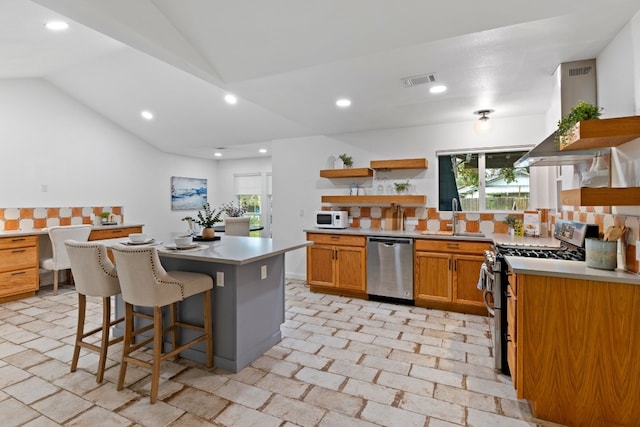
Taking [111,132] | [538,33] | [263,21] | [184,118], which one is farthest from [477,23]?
[111,132]

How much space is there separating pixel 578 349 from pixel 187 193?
774 centimetres

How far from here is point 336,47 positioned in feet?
8.21

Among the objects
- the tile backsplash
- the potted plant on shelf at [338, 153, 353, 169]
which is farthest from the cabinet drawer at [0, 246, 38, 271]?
the potted plant on shelf at [338, 153, 353, 169]

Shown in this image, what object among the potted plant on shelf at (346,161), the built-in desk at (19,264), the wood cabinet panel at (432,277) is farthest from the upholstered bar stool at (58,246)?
the wood cabinet panel at (432,277)

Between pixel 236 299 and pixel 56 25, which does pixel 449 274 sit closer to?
pixel 236 299

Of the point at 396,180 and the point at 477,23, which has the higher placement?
the point at 477,23

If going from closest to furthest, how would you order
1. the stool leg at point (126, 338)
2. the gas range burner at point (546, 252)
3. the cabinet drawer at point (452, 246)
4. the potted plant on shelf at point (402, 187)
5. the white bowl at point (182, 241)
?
1. the stool leg at point (126, 338)
2. the gas range burner at point (546, 252)
3. the white bowl at point (182, 241)
4. the cabinet drawer at point (452, 246)
5. the potted plant on shelf at point (402, 187)

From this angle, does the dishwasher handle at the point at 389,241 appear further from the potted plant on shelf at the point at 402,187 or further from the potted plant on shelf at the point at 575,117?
the potted plant on shelf at the point at 575,117

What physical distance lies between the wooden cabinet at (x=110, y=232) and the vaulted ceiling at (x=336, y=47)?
2.51m

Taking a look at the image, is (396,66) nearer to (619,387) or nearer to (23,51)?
(619,387)

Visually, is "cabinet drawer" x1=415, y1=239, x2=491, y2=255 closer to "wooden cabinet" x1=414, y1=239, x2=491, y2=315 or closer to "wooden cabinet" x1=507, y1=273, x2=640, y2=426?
"wooden cabinet" x1=414, y1=239, x2=491, y2=315

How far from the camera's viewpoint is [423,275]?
412cm

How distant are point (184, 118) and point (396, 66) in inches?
161

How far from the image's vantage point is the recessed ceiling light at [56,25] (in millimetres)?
3418
